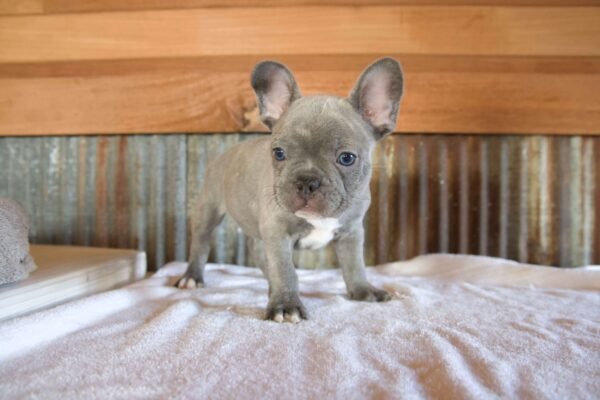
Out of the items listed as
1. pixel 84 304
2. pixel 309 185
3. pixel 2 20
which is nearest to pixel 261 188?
pixel 309 185

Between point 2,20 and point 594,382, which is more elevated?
point 2,20

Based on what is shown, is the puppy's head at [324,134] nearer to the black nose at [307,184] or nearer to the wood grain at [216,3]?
the black nose at [307,184]

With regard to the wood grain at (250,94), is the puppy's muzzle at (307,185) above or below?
below

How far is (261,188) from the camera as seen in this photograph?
97.9 inches

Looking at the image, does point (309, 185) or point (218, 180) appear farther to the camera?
point (218, 180)

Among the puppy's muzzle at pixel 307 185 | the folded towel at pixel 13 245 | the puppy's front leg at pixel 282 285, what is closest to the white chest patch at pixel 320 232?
the puppy's front leg at pixel 282 285

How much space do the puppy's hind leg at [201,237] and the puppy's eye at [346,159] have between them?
4.05ft

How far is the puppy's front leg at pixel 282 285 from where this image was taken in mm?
2068

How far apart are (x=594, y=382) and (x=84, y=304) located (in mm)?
2170

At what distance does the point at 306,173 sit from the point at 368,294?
893mm

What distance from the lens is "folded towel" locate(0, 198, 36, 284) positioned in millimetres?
2182

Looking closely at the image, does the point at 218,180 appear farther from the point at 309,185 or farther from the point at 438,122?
the point at 438,122

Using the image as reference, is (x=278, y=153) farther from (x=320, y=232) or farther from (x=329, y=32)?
(x=329, y=32)

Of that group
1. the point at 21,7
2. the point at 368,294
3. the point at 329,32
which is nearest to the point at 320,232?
the point at 368,294
